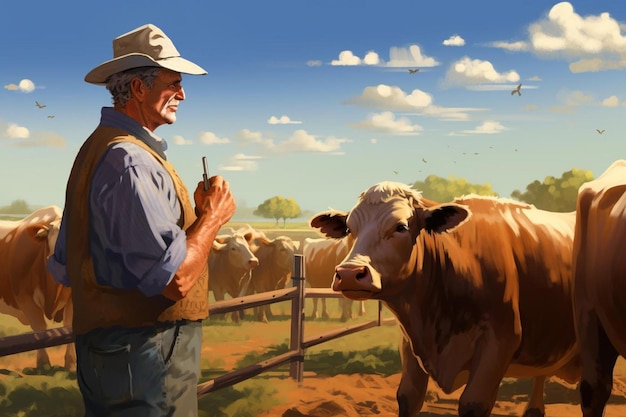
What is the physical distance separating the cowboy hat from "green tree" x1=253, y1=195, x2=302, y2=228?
380 ft

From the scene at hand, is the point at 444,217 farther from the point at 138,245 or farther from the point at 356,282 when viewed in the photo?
the point at 138,245

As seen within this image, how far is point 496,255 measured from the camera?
4469 mm

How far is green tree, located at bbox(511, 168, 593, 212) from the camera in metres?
50.5

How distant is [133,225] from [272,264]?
51.2ft

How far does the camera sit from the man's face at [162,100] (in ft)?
8.00

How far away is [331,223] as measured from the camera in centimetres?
464

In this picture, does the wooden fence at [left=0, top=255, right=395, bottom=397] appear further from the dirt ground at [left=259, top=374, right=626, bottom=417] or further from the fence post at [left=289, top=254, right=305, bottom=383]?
the dirt ground at [left=259, top=374, right=626, bottom=417]

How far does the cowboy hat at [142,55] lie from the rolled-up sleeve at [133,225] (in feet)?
1.03

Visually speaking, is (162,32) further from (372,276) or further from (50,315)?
(50,315)

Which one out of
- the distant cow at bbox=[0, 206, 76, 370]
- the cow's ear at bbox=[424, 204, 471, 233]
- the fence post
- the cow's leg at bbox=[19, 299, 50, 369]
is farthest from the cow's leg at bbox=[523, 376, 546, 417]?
the cow's leg at bbox=[19, 299, 50, 369]

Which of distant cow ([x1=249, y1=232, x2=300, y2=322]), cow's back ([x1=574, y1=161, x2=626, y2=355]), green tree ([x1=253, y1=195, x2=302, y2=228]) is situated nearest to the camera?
cow's back ([x1=574, y1=161, x2=626, y2=355])

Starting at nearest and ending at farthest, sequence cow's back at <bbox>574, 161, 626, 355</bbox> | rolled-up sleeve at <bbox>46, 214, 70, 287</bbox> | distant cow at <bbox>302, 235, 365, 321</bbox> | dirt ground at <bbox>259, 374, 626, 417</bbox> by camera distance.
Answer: rolled-up sleeve at <bbox>46, 214, 70, 287</bbox>, cow's back at <bbox>574, 161, 626, 355</bbox>, dirt ground at <bbox>259, 374, 626, 417</bbox>, distant cow at <bbox>302, 235, 365, 321</bbox>

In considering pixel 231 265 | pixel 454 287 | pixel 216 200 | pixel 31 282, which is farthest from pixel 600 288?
pixel 231 265

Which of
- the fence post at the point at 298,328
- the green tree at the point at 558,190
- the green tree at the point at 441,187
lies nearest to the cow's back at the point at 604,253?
the fence post at the point at 298,328
